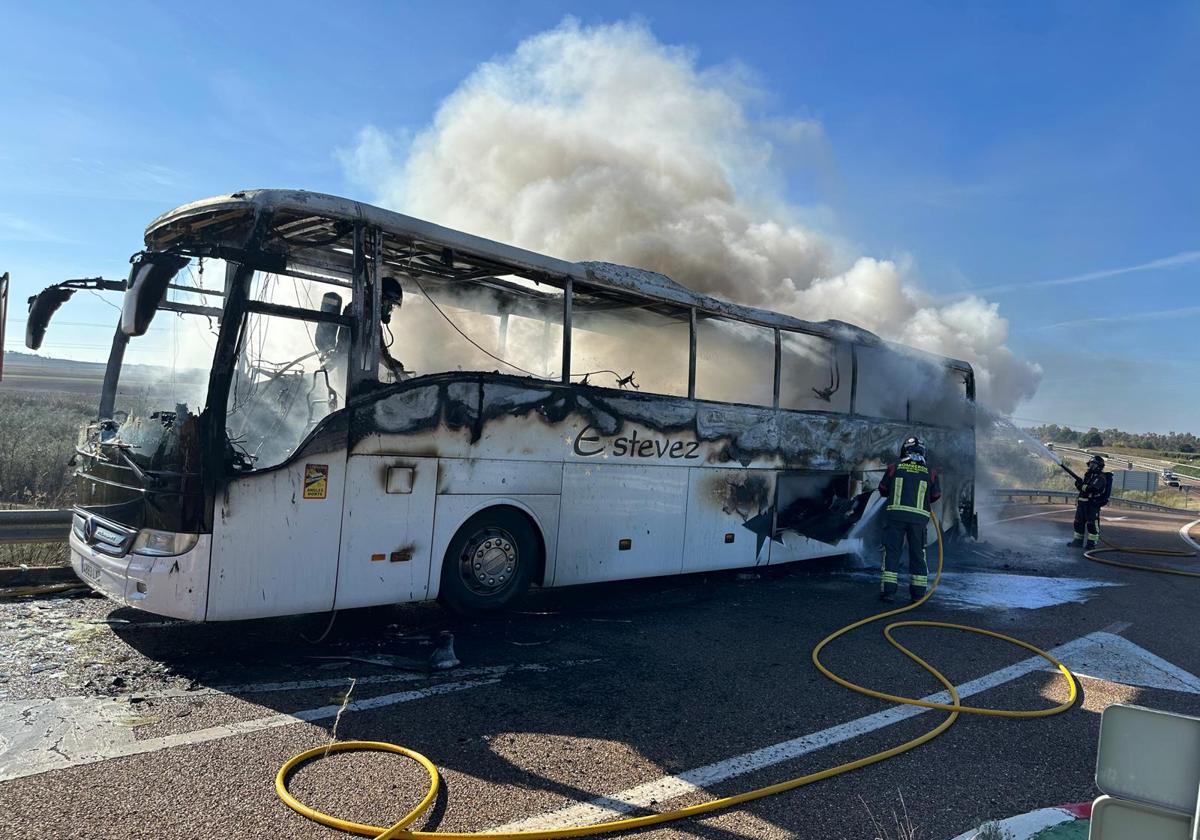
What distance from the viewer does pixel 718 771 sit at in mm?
3658

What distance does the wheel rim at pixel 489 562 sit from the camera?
5953 mm

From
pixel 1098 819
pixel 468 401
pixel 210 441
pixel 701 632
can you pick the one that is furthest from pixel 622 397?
pixel 1098 819

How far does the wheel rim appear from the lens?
5953 mm

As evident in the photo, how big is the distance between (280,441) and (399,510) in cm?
95

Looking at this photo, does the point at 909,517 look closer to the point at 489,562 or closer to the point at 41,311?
the point at 489,562

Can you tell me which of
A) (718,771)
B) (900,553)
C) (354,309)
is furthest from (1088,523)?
(354,309)

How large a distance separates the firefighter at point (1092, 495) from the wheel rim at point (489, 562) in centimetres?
1101

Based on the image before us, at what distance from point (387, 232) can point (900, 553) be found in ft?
20.3

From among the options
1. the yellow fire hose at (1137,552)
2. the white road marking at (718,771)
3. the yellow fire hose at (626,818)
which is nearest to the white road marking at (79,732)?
the yellow fire hose at (626,818)

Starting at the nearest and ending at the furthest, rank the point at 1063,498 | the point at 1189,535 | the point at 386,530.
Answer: the point at 386,530
the point at 1189,535
the point at 1063,498

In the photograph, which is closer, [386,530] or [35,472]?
[386,530]

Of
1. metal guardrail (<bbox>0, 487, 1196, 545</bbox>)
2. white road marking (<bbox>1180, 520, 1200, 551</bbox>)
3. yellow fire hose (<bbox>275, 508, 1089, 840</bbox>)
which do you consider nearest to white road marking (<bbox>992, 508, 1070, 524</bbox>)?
white road marking (<bbox>1180, 520, 1200, 551</bbox>)

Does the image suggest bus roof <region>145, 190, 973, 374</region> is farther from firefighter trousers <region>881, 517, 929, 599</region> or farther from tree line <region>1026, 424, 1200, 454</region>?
tree line <region>1026, 424, 1200, 454</region>

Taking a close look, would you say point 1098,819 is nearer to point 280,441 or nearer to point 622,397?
point 280,441
